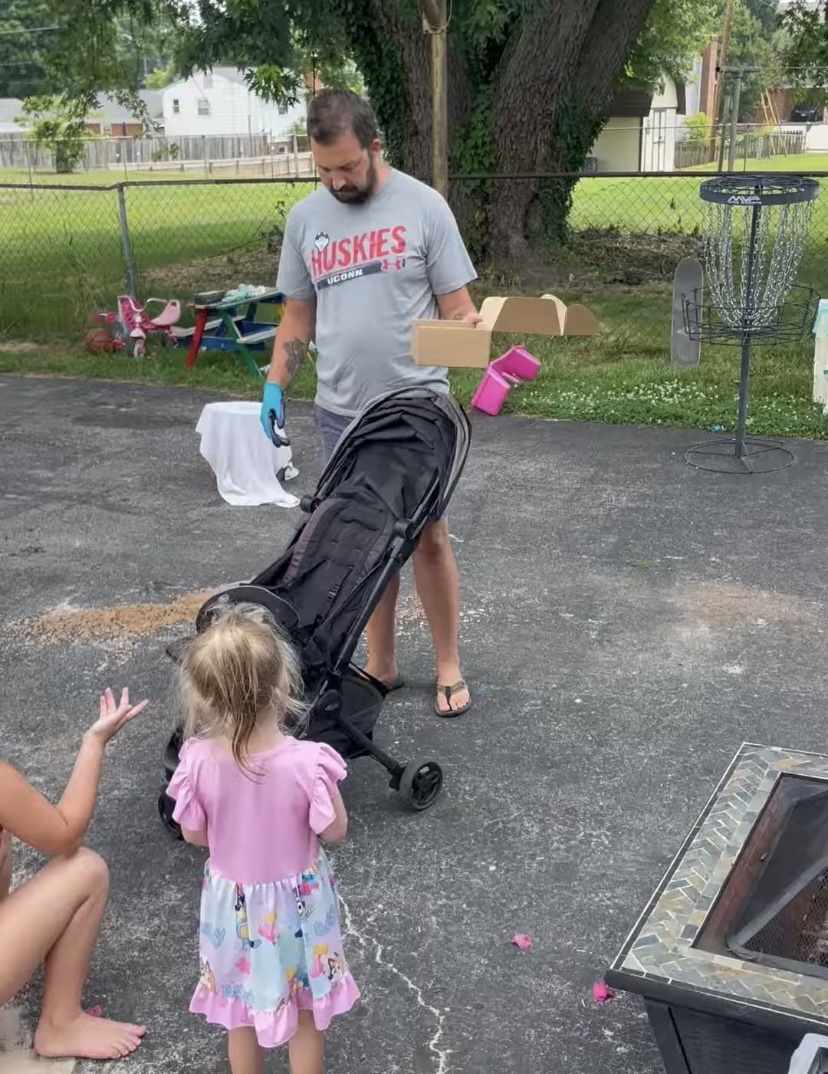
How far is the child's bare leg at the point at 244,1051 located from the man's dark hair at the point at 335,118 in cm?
243

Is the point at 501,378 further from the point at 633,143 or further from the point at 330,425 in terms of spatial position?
the point at 633,143

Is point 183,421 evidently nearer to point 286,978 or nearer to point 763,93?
point 286,978

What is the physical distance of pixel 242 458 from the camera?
6.36 m

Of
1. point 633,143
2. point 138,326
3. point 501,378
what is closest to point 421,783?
point 501,378

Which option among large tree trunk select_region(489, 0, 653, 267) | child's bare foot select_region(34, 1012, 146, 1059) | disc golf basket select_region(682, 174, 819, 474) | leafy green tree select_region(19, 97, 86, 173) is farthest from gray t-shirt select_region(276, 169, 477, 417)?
leafy green tree select_region(19, 97, 86, 173)

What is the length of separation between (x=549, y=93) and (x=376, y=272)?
10073 mm

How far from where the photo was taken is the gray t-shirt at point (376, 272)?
3.55 metres

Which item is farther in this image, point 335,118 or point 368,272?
point 368,272

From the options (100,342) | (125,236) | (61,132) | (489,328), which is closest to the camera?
(489,328)

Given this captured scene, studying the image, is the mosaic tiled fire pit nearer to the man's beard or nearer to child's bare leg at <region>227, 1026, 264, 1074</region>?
child's bare leg at <region>227, 1026, 264, 1074</region>

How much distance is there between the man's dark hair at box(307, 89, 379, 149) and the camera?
10.9 ft

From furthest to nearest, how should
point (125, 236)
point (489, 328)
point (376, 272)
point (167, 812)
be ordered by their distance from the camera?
1. point (125, 236)
2. point (376, 272)
3. point (167, 812)
4. point (489, 328)

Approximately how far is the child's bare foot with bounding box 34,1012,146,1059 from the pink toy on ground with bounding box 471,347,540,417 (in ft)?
19.3

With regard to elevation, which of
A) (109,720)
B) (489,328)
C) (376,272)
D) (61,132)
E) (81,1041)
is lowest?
(81,1041)
